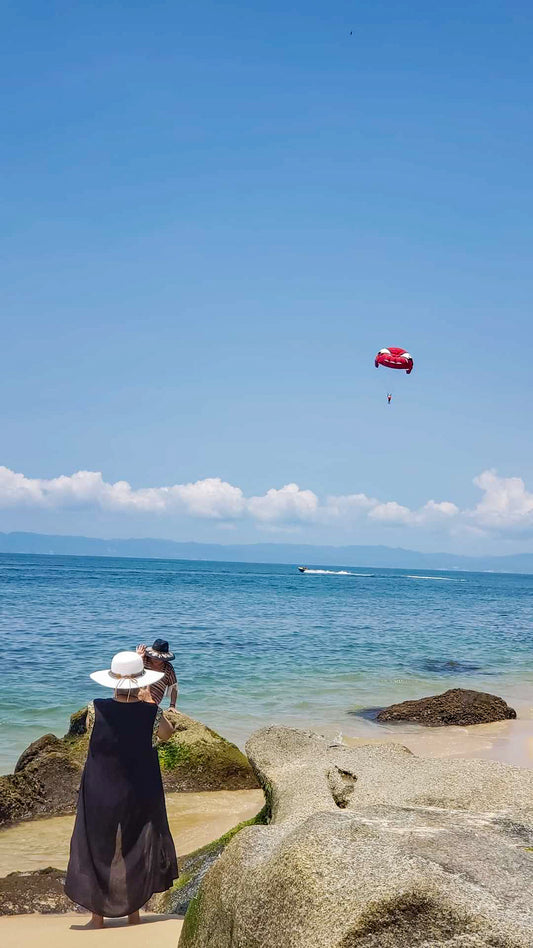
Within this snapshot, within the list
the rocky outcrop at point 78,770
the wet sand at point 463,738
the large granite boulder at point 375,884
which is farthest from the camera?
the wet sand at point 463,738

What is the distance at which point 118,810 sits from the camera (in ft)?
19.5

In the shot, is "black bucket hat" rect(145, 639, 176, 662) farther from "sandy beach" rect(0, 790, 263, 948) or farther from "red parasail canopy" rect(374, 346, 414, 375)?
"red parasail canopy" rect(374, 346, 414, 375)

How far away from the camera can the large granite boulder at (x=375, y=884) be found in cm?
326

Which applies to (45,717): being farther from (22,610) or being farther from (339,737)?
(22,610)

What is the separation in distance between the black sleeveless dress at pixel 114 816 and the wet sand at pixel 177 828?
107 inches

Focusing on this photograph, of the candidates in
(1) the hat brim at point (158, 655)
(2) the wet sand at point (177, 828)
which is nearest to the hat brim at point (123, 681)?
(1) the hat brim at point (158, 655)

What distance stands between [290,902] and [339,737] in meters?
11.4

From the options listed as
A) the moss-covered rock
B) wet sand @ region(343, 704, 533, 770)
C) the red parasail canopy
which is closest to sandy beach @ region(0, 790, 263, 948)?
the moss-covered rock

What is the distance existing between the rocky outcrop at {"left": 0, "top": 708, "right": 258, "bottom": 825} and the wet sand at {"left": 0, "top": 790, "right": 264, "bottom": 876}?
0.57 feet

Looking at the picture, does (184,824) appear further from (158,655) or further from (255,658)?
(255,658)

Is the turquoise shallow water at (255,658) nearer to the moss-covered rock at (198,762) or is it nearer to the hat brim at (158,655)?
the moss-covered rock at (198,762)

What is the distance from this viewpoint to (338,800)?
6.29 m

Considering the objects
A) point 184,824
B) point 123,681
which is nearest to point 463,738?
point 184,824

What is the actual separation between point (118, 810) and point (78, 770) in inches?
189
